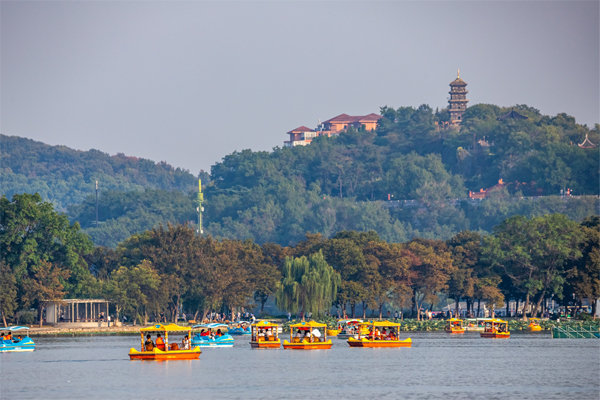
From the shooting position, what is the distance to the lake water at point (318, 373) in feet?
156

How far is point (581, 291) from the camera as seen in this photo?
98.2m

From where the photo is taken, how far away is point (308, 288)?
320 feet

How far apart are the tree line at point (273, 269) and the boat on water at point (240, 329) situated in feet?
9.37

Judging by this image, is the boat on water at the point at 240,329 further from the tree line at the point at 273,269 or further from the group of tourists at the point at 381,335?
the group of tourists at the point at 381,335

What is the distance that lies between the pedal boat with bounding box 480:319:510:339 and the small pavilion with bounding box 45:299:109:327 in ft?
101

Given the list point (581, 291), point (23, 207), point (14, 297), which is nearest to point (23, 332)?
point (14, 297)

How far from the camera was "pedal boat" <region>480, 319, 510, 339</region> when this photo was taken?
83688mm

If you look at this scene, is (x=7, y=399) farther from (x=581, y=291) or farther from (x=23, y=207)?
(x=581, y=291)

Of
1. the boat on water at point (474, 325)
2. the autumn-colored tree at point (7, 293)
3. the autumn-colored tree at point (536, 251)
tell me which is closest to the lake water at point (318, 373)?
the autumn-colored tree at point (7, 293)

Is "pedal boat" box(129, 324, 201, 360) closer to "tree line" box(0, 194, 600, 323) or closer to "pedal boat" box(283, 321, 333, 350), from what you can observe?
"pedal boat" box(283, 321, 333, 350)

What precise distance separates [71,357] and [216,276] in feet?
Answer: 104

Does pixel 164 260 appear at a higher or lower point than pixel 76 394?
higher

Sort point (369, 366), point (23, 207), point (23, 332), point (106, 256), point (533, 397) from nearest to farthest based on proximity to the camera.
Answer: point (533, 397)
point (369, 366)
point (23, 332)
point (23, 207)
point (106, 256)

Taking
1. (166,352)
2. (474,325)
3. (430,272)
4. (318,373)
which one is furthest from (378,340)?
(430,272)
